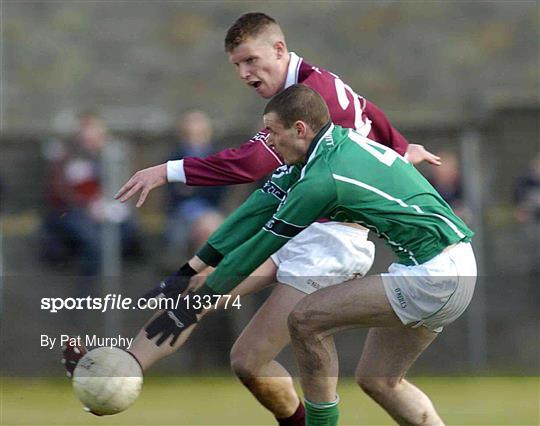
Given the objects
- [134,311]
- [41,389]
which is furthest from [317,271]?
[41,389]

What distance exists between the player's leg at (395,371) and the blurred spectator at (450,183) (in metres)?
4.15

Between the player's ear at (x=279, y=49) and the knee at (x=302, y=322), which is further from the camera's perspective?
the player's ear at (x=279, y=49)

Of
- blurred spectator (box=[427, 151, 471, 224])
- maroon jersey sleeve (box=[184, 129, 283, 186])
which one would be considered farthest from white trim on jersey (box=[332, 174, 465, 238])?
blurred spectator (box=[427, 151, 471, 224])

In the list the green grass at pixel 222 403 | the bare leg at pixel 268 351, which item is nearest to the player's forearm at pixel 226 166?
the bare leg at pixel 268 351

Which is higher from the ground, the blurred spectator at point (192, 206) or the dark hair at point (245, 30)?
the dark hair at point (245, 30)

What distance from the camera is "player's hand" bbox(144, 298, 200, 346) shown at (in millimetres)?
6914

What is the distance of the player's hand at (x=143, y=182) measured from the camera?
261 inches

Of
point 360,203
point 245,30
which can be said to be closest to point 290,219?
point 360,203

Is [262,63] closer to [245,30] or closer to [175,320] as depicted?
[245,30]

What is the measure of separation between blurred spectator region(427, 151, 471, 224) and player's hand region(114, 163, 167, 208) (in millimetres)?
4533

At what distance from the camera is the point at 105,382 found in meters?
6.57

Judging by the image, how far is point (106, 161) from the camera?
10.8m

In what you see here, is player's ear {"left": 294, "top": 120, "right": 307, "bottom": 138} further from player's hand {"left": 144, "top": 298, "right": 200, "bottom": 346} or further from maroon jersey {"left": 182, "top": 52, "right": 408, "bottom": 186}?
player's hand {"left": 144, "top": 298, "right": 200, "bottom": 346}

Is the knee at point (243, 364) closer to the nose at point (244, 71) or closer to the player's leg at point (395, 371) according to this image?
the player's leg at point (395, 371)
